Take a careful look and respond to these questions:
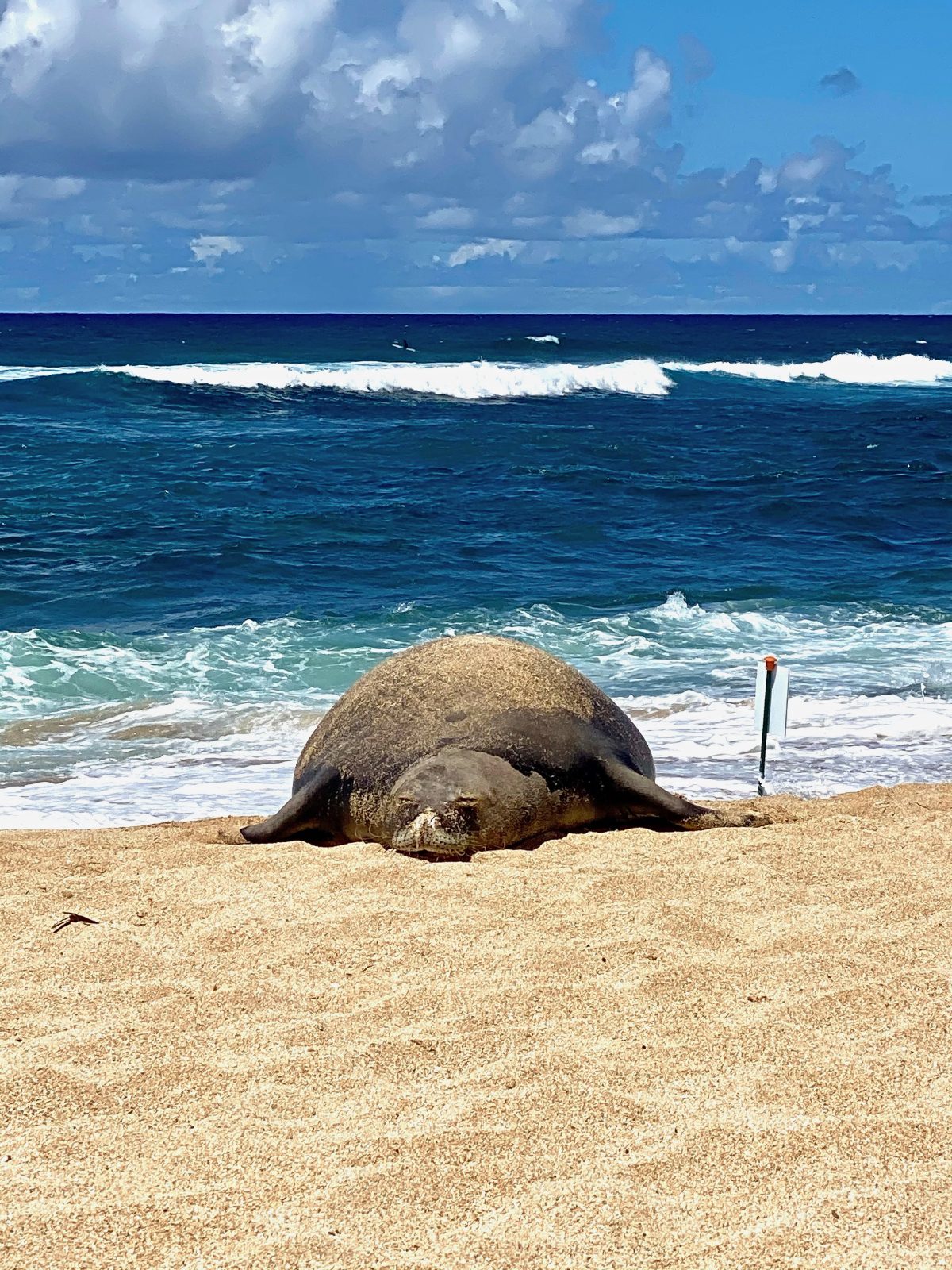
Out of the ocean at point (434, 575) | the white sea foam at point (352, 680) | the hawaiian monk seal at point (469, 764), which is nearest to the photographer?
the hawaiian monk seal at point (469, 764)

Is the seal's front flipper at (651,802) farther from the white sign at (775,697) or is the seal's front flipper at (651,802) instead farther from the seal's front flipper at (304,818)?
the white sign at (775,697)

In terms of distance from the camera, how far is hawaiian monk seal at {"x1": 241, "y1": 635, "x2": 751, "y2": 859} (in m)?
5.84

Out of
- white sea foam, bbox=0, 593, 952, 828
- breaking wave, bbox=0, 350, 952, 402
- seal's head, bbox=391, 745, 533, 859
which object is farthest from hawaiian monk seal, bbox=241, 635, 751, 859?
breaking wave, bbox=0, 350, 952, 402

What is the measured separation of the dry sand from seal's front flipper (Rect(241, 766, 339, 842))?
1.91 feet

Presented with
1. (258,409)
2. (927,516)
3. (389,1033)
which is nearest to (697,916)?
(389,1033)

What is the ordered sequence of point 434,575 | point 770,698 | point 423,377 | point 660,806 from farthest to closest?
1. point 423,377
2. point 434,575
3. point 770,698
4. point 660,806

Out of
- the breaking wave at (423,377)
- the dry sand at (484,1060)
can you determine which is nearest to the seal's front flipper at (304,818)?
the dry sand at (484,1060)

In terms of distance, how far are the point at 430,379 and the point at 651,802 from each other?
4116 cm

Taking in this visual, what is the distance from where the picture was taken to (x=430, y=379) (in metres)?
46.2

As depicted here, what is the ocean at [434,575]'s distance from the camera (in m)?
9.38

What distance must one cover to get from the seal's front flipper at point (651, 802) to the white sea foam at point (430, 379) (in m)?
37.8

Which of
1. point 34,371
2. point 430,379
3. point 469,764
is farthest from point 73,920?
point 34,371

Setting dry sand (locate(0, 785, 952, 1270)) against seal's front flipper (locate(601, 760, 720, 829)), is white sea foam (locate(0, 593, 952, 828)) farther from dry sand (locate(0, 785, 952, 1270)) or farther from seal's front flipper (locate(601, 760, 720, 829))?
dry sand (locate(0, 785, 952, 1270))

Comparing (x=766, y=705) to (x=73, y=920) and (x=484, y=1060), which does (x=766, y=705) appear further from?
(x=484, y=1060)
